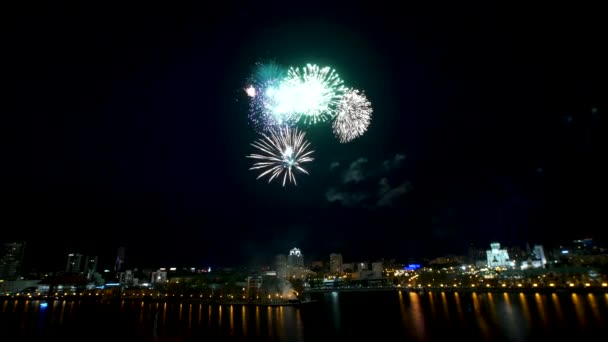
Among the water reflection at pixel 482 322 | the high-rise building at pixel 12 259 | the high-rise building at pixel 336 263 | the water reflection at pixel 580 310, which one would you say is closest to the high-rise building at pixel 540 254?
the water reflection at pixel 580 310

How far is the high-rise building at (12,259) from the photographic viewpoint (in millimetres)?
97750

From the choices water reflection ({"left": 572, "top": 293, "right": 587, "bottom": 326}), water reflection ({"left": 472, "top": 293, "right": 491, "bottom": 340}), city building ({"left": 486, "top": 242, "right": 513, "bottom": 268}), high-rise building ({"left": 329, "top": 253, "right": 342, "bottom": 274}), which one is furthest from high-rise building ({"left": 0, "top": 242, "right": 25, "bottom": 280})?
city building ({"left": 486, "top": 242, "right": 513, "bottom": 268})

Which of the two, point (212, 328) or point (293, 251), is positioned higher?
point (293, 251)

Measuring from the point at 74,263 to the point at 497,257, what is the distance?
414 feet

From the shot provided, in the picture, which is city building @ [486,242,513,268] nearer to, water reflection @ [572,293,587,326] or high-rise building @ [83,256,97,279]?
water reflection @ [572,293,587,326]

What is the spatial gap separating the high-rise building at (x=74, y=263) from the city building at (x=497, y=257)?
123 meters

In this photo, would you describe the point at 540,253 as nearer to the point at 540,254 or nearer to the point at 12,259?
the point at 540,254

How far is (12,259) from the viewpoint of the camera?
10031 cm

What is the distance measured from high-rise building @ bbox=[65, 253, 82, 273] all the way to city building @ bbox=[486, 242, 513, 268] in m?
123

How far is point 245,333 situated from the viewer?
2442cm

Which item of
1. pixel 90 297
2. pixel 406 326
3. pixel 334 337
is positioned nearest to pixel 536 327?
pixel 406 326

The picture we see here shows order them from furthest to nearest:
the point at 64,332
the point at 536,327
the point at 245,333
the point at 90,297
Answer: the point at 90,297
the point at 64,332
the point at 245,333
the point at 536,327

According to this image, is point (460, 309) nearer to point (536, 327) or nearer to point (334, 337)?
point (536, 327)

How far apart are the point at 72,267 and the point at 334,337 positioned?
380 feet
